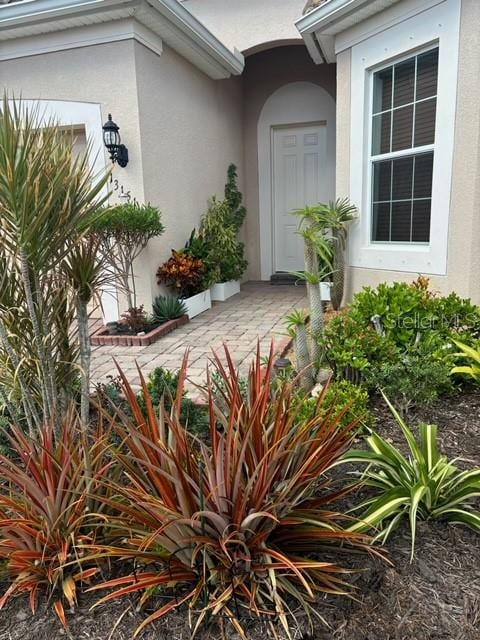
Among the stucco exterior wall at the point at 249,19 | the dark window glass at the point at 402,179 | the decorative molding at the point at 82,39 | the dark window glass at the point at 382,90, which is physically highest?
the stucco exterior wall at the point at 249,19

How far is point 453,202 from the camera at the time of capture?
4.94 metres

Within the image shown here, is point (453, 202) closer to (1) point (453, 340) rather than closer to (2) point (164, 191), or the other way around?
(1) point (453, 340)

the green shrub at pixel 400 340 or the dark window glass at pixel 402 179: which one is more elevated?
the dark window glass at pixel 402 179

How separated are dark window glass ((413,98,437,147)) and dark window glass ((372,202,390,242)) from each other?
851 mm

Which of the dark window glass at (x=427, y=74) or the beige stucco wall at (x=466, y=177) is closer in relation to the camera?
the beige stucco wall at (x=466, y=177)

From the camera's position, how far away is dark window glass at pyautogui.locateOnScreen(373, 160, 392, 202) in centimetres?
577

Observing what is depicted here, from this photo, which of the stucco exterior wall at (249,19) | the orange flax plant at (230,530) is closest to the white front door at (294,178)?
the stucco exterior wall at (249,19)

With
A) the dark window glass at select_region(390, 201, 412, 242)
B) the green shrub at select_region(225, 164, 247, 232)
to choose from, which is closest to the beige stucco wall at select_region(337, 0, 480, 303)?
the dark window glass at select_region(390, 201, 412, 242)

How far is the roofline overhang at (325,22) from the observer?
210 inches

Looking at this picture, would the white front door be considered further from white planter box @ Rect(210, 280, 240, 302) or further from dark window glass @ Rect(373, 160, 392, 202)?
dark window glass @ Rect(373, 160, 392, 202)

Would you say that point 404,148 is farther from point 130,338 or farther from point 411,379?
point 130,338

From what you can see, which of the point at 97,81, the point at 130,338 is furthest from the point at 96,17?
the point at 130,338

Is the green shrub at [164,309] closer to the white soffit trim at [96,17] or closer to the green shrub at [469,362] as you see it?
the white soffit trim at [96,17]

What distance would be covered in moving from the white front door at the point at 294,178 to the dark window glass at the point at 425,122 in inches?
154
